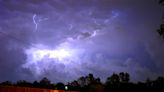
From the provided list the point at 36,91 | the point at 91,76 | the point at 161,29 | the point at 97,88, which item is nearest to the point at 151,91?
the point at 97,88

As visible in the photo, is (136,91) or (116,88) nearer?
(136,91)

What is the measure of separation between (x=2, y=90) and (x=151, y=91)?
75.7ft

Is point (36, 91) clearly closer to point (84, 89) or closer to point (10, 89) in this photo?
point (10, 89)

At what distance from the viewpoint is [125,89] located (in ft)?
142

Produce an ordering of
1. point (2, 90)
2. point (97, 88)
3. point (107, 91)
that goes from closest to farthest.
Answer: point (2, 90) → point (97, 88) → point (107, 91)

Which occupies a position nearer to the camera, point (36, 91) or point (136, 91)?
point (36, 91)

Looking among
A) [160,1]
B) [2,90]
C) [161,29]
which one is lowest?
[2,90]

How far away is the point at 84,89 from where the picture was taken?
4384 cm

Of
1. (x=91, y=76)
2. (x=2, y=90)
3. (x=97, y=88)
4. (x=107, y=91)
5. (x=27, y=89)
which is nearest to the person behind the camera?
(x=2, y=90)

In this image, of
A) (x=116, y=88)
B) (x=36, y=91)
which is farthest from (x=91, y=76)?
(x=36, y=91)

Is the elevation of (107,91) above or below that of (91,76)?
below

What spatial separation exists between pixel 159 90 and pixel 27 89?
21.5 m

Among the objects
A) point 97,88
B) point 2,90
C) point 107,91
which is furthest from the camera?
point 107,91

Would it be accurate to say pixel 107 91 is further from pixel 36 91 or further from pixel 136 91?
pixel 36 91
